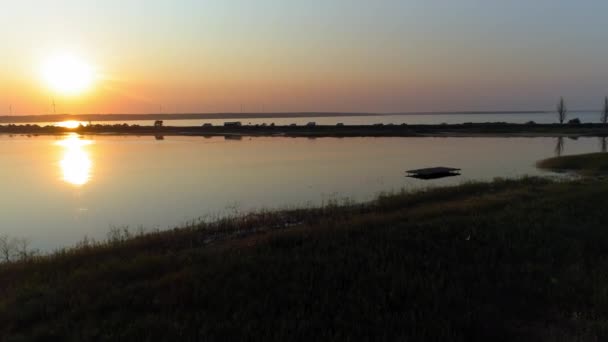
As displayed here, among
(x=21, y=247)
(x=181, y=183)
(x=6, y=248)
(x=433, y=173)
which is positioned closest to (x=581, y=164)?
(x=433, y=173)

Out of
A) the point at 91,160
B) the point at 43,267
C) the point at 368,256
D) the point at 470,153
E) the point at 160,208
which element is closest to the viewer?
the point at 368,256

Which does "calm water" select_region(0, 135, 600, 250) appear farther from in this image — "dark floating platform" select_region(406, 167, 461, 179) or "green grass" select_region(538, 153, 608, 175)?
"green grass" select_region(538, 153, 608, 175)

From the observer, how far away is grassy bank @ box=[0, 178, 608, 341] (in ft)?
21.2

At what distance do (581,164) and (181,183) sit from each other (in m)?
30.3

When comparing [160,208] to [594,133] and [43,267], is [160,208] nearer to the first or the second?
[43,267]

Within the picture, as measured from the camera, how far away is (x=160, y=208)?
74.1 ft

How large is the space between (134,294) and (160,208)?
15.3m

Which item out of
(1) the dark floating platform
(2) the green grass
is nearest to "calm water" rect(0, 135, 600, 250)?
(1) the dark floating platform

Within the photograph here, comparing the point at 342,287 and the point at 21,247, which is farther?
the point at 21,247

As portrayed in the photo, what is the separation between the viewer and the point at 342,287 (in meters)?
7.91

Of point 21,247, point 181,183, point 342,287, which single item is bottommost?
point 21,247

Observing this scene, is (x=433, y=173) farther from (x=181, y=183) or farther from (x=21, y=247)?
(x=21, y=247)

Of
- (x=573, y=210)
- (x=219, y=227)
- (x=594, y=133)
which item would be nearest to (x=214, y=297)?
(x=219, y=227)

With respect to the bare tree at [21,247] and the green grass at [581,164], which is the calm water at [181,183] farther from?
the green grass at [581,164]
